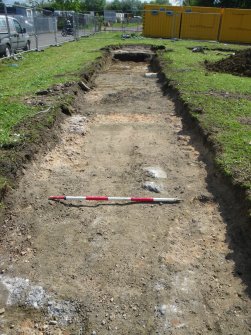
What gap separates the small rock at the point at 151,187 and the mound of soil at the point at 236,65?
928cm

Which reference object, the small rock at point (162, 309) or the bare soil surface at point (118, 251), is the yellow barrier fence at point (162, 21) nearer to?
the bare soil surface at point (118, 251)

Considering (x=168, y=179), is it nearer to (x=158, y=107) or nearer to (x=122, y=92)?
(x=158, y=107)

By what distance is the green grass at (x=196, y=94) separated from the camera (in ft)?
19.2

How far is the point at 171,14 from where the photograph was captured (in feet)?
86.0

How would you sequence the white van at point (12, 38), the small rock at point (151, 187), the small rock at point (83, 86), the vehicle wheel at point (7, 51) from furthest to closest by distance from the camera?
the vehicle wheel at point (7, 51) → the white van at point (12, 38) → the small rock at point (83, 86) → the small rock at point (151, 187)

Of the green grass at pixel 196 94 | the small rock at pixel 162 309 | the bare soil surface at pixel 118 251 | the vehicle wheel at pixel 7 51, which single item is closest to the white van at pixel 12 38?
the vehicle wheel at pixel 7 51

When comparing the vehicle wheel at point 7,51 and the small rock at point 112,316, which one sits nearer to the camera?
the small rock at point 112,316

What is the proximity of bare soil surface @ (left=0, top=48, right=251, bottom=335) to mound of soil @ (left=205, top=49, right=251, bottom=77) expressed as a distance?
7692 mm

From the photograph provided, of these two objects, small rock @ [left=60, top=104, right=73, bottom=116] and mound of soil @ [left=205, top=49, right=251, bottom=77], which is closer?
small rock @ [left=60, top=104, right=73, bottom=116]

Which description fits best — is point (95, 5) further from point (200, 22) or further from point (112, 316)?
point (112, 316)

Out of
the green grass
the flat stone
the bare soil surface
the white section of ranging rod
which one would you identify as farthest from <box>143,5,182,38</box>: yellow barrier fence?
the white section of ranging rod

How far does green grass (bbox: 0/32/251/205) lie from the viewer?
5863mm

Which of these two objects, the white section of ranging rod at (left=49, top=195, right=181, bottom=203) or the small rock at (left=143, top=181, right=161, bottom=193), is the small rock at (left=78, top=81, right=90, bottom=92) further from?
the white section of ranging rod at (left=49, top=195, right=181, bottom=203)

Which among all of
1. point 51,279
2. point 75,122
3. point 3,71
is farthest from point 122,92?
point 51,279
